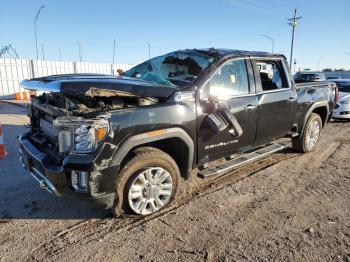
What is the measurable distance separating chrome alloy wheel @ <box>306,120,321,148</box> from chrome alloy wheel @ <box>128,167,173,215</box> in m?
3.69

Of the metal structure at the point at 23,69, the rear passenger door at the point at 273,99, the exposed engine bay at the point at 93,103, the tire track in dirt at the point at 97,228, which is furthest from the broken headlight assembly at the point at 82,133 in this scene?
the metal structure at the point at 23,69

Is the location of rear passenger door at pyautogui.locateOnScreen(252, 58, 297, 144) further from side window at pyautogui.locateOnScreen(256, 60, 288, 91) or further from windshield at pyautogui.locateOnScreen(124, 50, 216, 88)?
windshield at pyautogui.locateOnScreen(124, 50, 216, 88)

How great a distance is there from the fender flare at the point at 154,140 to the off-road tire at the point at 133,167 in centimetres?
14

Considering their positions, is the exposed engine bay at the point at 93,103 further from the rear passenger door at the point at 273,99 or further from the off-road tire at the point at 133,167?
the rear passenger door at the point at 273,99

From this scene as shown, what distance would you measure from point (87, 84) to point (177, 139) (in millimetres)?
1221

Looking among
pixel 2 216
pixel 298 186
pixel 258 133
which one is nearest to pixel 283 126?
pixel 258 133

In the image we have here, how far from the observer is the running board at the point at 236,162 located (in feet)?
12.9

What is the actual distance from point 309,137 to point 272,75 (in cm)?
176

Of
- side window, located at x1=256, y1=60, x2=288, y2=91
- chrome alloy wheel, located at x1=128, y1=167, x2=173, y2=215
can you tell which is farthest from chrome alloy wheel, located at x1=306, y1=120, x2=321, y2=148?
chrome alloy wheel, located at x1=128, y1=167, x2=173, y2=215

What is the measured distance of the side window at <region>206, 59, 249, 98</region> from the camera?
4.00m

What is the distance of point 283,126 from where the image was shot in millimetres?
5188

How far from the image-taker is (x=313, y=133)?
20.7ft

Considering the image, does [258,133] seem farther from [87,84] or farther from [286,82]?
[87,84]

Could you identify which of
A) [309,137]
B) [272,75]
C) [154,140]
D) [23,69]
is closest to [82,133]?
[154,140]
